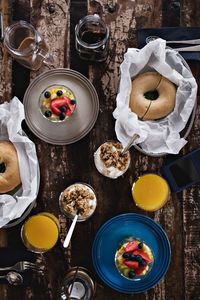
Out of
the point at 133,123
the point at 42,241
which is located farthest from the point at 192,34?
the point at 42,241

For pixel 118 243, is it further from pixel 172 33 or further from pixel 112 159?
pixel 172 33

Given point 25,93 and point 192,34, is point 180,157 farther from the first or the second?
point 25,93

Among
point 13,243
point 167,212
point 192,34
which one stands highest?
point 192,34

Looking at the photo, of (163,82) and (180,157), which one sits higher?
(163,82)

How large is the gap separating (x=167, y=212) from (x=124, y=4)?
101cm

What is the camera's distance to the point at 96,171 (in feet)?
4.69

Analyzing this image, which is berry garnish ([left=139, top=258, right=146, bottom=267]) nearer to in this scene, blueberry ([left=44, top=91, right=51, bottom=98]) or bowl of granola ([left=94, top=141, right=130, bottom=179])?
bowl of granola ([left=94, top=141, right=130, bottom=179])

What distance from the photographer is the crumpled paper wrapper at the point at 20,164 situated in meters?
1.28

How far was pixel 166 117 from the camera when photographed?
1365mm

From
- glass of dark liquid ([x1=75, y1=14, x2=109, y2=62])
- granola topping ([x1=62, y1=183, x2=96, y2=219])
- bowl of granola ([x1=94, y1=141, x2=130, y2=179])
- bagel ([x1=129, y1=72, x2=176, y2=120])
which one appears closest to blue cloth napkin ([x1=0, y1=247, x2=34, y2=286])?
granola topping ([x1=62, y1=183, x2=96, y2=219])

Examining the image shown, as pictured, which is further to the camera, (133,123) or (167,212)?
(167,212)

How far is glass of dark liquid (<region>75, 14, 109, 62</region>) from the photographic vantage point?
4.38 feet

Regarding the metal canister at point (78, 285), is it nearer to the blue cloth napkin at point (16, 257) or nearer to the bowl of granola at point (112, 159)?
the blue cloth napkin at point (16, 257)

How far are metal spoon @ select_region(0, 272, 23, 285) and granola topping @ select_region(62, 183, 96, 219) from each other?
0.38m
